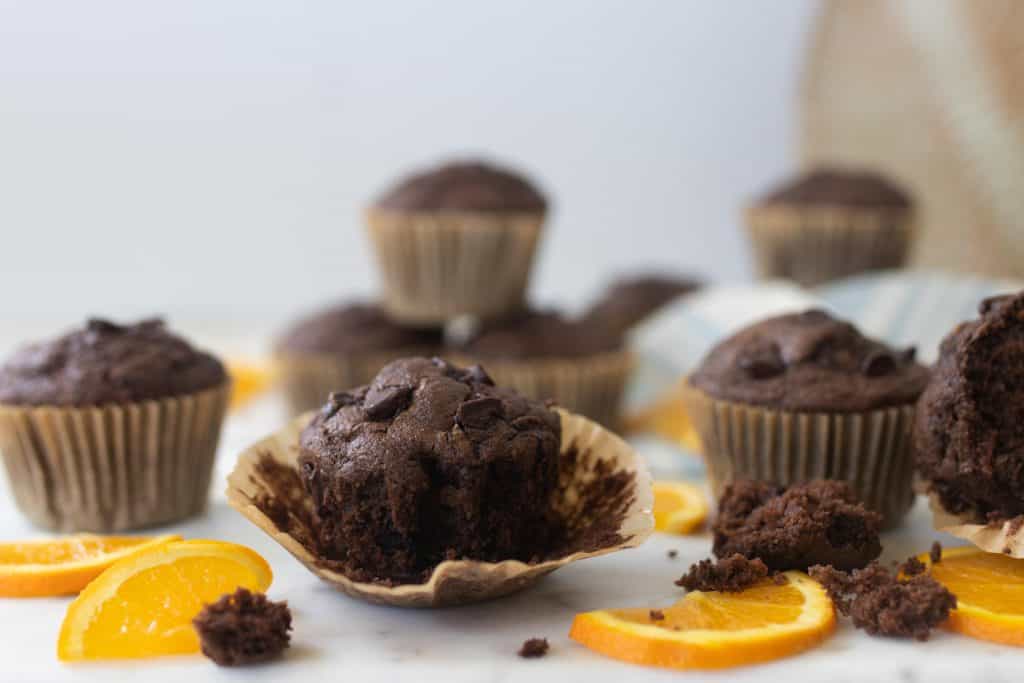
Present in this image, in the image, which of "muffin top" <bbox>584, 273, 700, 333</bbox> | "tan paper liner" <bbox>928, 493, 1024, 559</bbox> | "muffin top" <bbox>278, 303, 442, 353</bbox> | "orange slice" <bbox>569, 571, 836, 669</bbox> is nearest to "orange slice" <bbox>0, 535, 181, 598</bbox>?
"orange slice" <bbox>569, 571, 836, 669</bbox>

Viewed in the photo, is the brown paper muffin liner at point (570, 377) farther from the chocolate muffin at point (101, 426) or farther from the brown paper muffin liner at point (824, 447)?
the chocolate muffin at point (101, 426)

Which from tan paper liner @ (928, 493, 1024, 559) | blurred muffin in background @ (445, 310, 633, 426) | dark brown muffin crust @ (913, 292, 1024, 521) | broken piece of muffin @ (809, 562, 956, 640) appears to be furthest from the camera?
blurred muffin in background @ (445, 310, 633, 426)

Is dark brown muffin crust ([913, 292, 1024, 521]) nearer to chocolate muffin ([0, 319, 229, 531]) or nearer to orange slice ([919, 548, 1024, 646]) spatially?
orange slice ([919, 548, 1024, 646])

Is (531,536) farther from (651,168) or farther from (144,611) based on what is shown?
(651,168)

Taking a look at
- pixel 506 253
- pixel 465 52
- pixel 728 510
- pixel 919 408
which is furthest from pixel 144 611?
pixel 465 52

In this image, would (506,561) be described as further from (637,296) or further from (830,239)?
(637,296)

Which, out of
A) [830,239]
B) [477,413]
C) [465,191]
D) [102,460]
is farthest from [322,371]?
[477,413]

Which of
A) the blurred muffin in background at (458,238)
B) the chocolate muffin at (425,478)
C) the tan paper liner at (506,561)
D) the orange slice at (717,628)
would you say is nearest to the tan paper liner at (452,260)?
the blurred muffin in background at (458,238)
